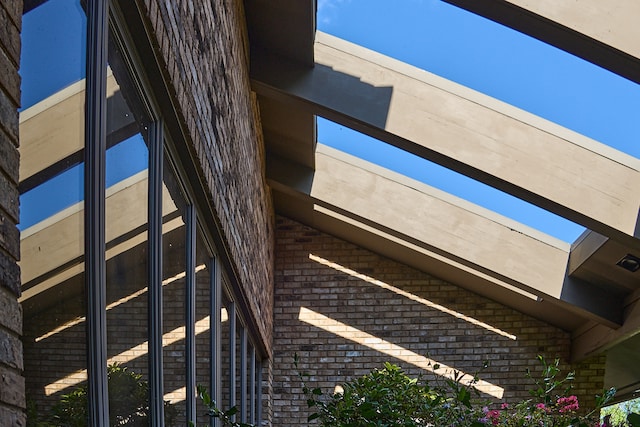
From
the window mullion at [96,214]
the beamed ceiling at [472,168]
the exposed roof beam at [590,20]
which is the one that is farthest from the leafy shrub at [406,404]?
the beamed ceiling at [472,168]

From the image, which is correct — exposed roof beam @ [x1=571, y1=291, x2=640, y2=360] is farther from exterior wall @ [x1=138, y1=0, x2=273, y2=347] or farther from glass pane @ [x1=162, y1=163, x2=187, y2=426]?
glass pane @ [x1=162, y1=163, x2=187, y2=426]

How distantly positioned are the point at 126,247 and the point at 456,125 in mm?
3507

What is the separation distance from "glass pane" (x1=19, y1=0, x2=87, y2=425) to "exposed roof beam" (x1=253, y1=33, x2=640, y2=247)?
361 cm

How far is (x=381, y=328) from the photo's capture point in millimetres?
8773

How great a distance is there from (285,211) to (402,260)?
4.40ft

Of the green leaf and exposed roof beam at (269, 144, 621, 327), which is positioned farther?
exposed roof beam at (269, 144, 621, 327)

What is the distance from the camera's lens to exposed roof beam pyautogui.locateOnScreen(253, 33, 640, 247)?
17.8ft

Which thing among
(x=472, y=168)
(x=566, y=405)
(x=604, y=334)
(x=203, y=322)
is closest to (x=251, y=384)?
(x=566, y=405)

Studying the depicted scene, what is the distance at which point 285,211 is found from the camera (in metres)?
8.75

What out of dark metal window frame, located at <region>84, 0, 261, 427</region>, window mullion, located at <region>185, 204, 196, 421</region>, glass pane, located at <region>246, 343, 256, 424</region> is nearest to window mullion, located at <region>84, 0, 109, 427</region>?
dark metal window frame, located at <region>84, 0, 261, 427</region>

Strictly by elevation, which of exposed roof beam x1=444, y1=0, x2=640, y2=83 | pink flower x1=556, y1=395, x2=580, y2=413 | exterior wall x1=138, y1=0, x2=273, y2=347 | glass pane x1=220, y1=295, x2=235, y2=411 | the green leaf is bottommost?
pink flower x1=556, y1=395, x2=580, y2=413

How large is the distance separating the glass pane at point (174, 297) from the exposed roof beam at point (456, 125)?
84.6 inches

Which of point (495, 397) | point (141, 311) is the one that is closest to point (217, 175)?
point (141, 311)

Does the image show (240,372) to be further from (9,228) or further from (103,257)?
(9,228)
